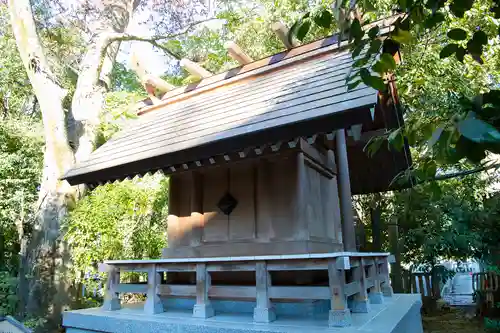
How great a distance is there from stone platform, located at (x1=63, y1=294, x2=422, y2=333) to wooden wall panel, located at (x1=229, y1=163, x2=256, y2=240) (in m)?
1.00

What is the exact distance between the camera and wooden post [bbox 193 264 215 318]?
3.82 m

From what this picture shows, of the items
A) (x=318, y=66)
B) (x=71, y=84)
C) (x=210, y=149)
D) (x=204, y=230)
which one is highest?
(x=71, y=84)

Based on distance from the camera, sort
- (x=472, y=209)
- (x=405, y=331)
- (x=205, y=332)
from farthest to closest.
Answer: (x=472, y=209) → (x=405, y=331) → (x=205, y=332)

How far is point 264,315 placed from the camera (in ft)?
11.2

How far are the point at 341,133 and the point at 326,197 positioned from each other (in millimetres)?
962

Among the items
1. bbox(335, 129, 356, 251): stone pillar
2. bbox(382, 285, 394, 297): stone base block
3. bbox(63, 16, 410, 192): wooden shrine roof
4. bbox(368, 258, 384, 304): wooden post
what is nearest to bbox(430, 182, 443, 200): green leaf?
bbox(63, 16, 410, 192): wooden shrine roof

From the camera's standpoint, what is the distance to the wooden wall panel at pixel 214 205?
Result: 15.5ft

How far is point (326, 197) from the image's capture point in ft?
16.9

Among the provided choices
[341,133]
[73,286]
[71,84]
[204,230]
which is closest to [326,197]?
[341,133]

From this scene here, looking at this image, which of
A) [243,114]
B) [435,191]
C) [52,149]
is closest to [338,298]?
[435,191]

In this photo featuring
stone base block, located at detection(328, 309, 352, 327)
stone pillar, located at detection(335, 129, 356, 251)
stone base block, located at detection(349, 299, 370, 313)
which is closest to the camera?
stone base block, located at detection(328, 309, 352, 327)

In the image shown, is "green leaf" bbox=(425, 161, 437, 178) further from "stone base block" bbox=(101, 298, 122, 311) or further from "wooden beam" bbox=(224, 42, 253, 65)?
"wooden beam" bbox=(224, 42, 253, 65)

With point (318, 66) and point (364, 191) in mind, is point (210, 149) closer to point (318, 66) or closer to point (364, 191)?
point (318, 66)

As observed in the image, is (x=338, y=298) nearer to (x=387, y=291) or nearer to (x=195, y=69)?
(x=387, y=291)
